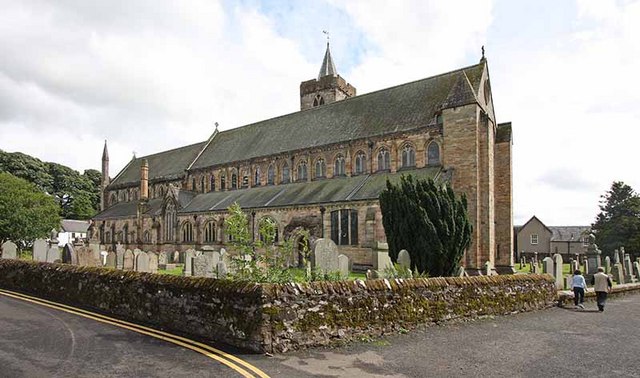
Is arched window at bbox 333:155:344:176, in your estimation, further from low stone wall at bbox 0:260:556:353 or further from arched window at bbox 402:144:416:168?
low stone wall at bbox 0:260:556:353

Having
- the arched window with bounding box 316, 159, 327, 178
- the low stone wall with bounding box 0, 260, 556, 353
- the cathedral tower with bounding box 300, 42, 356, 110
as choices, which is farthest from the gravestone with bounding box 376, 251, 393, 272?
the cathedral tower with bounding box 300, 42, 356, 110

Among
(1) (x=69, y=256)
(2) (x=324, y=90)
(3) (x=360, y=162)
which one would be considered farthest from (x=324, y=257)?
(2) (x=324, y=90)

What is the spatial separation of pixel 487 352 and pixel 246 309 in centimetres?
487

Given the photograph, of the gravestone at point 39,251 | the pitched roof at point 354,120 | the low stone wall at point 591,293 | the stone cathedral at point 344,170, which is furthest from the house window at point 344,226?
the gravestone at point 39,251

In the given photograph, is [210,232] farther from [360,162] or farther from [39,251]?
[39,251]

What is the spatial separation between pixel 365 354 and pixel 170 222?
1531 inches

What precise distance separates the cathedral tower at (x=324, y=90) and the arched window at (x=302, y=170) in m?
15.8

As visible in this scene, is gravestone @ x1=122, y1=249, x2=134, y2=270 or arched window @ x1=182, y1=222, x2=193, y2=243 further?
arched window @ x1=182, y1=222, x2=193, y2=243

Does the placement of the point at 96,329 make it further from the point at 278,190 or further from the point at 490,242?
the point at 278,190

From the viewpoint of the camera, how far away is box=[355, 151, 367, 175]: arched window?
33469 millimetres

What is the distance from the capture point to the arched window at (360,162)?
33.5 meters

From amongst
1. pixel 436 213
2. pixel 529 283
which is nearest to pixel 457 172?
pixel 436 213

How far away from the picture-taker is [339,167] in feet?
115

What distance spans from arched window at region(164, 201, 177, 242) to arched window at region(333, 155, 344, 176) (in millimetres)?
17959
